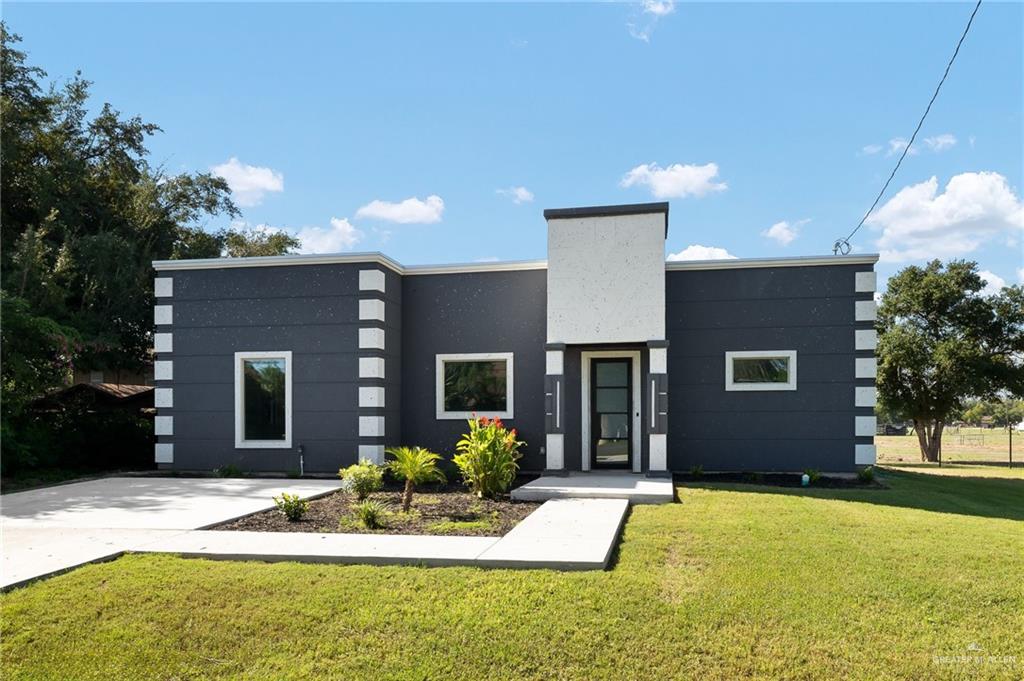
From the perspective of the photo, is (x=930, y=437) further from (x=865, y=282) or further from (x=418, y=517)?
(x=418, y=517)

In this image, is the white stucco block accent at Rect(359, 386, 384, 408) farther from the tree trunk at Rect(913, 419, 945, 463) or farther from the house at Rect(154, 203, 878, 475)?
the tree trunk at Rect(913, 419, 945, 463)

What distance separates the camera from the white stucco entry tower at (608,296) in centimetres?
1192

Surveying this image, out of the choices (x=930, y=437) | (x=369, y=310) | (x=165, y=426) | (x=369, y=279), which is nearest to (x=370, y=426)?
(x=369, y=310)

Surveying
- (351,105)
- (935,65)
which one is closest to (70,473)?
(351,105)

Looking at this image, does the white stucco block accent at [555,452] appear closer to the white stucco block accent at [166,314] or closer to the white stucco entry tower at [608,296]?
the white stucco entry tower at [608,296]

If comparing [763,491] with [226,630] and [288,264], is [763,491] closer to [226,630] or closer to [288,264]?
[226,630]

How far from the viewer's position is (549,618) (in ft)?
15.6

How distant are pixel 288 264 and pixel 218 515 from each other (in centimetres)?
595

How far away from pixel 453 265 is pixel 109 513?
7.07m

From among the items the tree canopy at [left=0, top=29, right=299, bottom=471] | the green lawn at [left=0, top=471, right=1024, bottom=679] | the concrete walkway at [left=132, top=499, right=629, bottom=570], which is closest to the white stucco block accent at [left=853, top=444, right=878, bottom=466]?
the green lawn at [left=0, top=471, right=1024, bottom=679]

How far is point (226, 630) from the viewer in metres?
4.73

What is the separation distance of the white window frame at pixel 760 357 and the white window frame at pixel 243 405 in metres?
8.10

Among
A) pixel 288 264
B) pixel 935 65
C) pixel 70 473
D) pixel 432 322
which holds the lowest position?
pixel 70 473

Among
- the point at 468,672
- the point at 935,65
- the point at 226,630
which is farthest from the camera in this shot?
the point at 935,65
